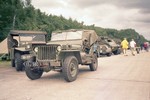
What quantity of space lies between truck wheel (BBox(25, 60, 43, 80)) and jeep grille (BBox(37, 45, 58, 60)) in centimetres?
63

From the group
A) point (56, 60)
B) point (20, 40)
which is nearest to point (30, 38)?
point (20, 40)

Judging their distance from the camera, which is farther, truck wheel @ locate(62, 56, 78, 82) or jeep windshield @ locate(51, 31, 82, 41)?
jeep windshield @ locate(51, 31, 82, 41)

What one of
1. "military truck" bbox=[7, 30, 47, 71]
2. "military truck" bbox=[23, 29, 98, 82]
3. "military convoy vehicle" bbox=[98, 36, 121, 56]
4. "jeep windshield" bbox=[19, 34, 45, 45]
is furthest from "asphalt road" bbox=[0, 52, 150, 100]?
"military convoy vehicle" bbox=[98, 36, 121, 56]

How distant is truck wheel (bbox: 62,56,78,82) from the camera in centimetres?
857

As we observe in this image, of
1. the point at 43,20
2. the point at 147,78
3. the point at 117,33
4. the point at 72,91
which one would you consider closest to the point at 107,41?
the point at 147,78

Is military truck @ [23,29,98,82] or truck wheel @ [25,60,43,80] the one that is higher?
military truck @ [23,29,98,82]

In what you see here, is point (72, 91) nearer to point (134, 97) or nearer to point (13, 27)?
point (134, 97)

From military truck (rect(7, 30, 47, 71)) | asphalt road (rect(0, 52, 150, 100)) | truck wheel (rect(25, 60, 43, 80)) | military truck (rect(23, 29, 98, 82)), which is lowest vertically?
asphalt road (rect(0, 52, 150, 100))

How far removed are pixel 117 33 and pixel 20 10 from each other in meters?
98.9

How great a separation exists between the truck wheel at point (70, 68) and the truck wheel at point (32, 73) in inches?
57.2

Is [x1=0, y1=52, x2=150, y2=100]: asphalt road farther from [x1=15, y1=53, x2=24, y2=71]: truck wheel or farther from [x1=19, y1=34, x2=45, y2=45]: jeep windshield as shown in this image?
[x1=19, y1=34, x2=45, y2=45]: jeep windshield

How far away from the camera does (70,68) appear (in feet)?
28.8

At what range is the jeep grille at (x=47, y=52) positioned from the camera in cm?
888

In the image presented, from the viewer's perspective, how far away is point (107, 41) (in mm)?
25312
